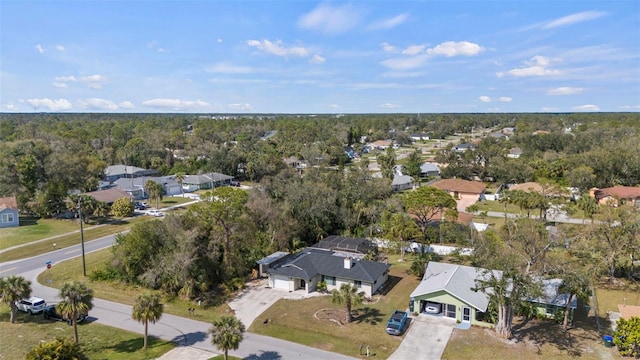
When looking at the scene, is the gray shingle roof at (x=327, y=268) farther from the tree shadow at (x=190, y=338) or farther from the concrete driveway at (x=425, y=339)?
the tree shadow at (x=190, y=338)

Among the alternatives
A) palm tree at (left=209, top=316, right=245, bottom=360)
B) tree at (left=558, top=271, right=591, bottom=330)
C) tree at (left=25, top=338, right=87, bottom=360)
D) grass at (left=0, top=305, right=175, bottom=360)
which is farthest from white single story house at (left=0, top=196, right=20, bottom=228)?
tree at (left=558, top=271, right=591, bottom=330)

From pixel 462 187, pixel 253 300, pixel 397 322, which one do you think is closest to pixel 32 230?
pixel 253 300

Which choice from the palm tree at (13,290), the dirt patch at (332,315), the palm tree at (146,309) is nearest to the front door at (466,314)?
the dirt patch at (332,315)

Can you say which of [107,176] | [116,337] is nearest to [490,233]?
[116,337]

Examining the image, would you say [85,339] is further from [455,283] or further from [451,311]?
[455,283]

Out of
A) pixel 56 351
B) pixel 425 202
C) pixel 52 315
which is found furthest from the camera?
pixel 425 202

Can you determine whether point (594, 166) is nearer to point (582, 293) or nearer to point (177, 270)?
point (582, 293)
